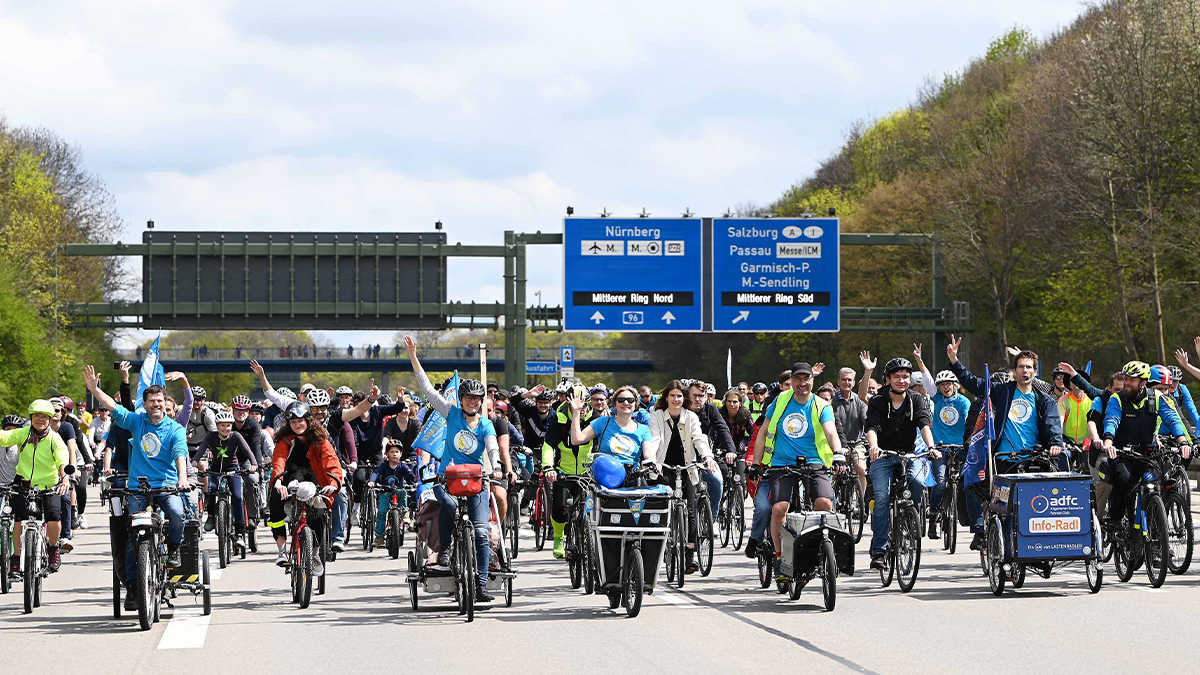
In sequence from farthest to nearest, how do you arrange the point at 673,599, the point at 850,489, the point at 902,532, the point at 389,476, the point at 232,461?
the point at 850,489, the point at 389,476, the point at 232,461, the point at 902,532, the point at 673,599

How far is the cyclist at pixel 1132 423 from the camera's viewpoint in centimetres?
1416

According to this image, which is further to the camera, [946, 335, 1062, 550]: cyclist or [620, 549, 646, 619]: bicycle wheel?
[946, 335, 1062, 550]: cyclist

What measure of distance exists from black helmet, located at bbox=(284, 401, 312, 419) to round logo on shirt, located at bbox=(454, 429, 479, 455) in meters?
1.88

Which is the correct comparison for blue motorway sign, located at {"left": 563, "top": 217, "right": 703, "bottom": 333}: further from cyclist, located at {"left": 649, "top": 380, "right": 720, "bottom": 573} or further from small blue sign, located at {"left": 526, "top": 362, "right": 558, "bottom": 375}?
cyclist, located at {"left": 649, "top": 380, "right": 720, "bottom": 573}

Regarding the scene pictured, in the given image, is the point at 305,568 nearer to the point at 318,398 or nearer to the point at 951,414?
the point at 318,398

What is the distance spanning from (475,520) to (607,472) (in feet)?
3.87

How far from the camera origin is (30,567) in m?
13.0

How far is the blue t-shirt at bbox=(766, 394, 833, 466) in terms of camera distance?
12.9 meters

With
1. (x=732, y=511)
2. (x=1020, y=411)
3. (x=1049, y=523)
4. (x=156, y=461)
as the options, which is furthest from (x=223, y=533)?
(x=1049, y=523)

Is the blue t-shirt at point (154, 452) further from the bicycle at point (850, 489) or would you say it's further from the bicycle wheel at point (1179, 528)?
the bicycle at point (850, 489)

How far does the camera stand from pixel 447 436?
1282 cm

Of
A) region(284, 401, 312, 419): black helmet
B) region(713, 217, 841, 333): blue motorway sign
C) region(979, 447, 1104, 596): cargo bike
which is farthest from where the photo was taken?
region(713, 217, 841, 333): blue motorway sign

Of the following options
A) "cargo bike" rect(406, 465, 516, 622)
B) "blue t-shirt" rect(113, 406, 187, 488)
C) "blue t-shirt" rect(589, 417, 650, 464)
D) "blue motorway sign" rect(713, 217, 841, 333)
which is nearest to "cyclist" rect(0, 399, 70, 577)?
"blue t-shirt" rect(113, 406, 187, 488)

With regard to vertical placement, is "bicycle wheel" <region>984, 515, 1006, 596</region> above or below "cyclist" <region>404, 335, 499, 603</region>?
below
